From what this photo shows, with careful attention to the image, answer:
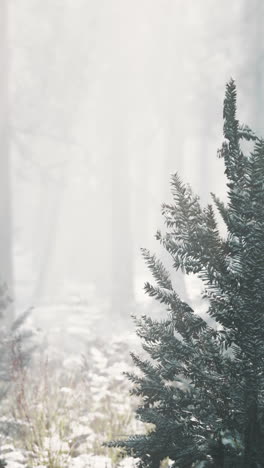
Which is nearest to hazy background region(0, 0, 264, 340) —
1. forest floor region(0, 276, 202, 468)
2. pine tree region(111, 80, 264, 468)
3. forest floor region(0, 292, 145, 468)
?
forest floor region(0, 276, 202, 468)

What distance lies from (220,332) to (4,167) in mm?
10172

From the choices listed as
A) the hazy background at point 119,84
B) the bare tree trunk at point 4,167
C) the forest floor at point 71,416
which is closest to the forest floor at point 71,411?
the forest floor at point 71,416

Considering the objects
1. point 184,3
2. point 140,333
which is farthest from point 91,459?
point 184,3

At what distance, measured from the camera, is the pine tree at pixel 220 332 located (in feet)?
6.98

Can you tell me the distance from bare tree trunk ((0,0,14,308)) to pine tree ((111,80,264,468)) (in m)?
9.31

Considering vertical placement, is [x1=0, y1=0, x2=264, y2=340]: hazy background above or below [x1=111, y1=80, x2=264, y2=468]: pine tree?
above

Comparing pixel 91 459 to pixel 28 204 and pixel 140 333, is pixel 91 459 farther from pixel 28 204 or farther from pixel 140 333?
pixel 28 204

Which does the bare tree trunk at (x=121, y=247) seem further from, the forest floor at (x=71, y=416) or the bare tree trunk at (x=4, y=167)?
the forest floor at (x=71, y=416)

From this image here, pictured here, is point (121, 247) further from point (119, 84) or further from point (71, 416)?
point (71, 416)

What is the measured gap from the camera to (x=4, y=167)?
11.6 meters

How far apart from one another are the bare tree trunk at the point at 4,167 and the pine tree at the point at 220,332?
9309 mm

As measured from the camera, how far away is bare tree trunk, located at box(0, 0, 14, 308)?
37.6 ft

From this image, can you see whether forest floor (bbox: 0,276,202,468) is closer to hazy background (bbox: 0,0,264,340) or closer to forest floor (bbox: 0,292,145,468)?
forest floor (bbox: 0,292,145,468)

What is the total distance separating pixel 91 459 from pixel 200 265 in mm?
1961
